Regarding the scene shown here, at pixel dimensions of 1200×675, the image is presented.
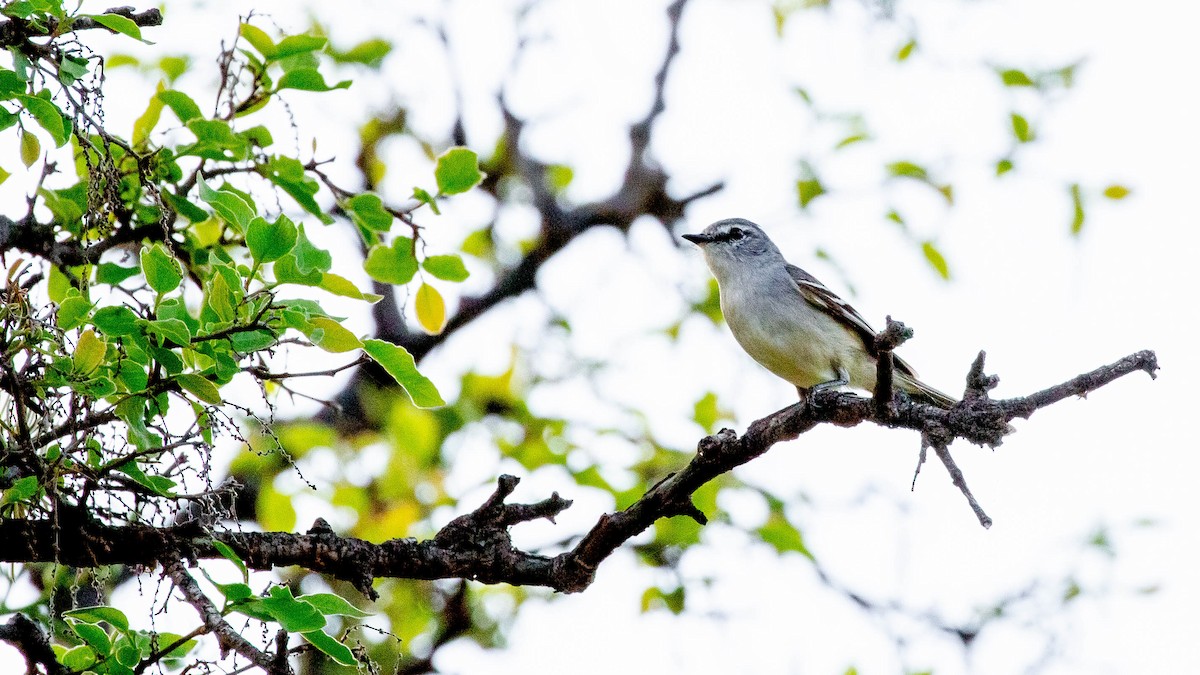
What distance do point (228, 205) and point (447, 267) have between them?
97 centimetres

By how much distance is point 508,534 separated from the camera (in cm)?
301

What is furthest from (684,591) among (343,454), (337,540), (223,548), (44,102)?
(44,102)

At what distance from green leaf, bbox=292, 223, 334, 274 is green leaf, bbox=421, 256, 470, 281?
36.0 inches

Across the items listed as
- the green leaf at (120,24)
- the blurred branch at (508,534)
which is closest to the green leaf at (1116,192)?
the blurred branch at (508,534)

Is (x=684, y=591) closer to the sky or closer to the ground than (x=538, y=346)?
closer to the ground

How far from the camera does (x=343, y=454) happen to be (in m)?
6.42

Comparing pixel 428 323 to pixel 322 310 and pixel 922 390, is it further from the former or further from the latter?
pixel 922 390

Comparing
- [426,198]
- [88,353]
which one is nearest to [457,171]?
[426,198]

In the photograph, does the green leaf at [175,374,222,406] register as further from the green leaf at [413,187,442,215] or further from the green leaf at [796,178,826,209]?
the green leaf at [796,178,826,209]

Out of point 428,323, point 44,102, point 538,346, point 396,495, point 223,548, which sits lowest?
point 223,548

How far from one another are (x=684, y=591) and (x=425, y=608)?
1396 millimetres

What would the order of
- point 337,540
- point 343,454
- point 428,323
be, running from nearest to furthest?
point 337,540 < point 428,323 < point 343,454

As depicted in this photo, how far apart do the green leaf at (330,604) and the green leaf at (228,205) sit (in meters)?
0.78

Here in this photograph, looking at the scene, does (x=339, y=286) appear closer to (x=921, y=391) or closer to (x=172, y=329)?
(x=172, y=329)
